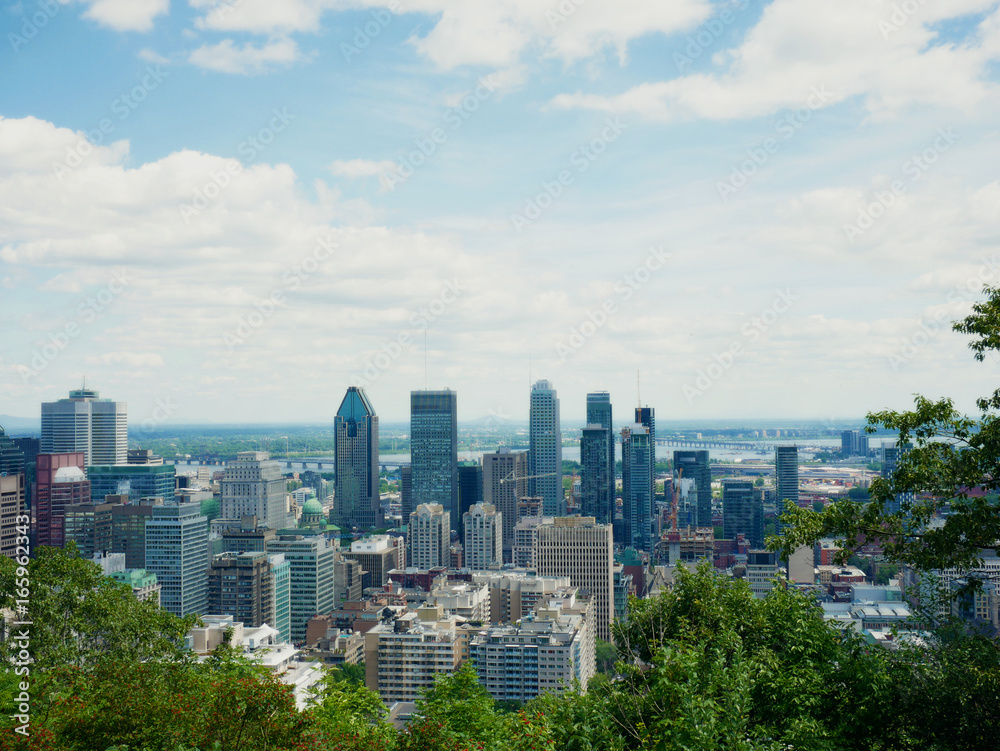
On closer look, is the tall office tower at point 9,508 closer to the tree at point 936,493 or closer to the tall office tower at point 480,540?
the tall office tower at point 480,540

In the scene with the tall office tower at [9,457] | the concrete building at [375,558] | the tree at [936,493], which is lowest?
the concrete building at [375,558]

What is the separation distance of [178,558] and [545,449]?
66.1m

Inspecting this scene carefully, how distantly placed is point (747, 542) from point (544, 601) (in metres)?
44.1

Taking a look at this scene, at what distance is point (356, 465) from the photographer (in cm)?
10875

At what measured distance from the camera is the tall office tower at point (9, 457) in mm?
70562

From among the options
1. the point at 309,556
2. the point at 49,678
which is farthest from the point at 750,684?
the point at 309,556

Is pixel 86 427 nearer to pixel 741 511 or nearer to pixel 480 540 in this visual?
pixel 480 540

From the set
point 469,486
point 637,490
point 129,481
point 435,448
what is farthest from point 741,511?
point 129,481

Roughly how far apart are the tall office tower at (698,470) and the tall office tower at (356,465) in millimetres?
40439

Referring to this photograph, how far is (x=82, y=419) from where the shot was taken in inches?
4129

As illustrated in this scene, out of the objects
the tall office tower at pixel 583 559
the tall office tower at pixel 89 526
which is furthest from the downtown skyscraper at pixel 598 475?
the tall office tower at pixel 89 526

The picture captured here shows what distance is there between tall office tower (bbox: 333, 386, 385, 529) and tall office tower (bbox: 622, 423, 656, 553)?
32.2 meters

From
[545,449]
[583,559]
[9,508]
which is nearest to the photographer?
[583,559]

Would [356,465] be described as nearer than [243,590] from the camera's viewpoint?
No
